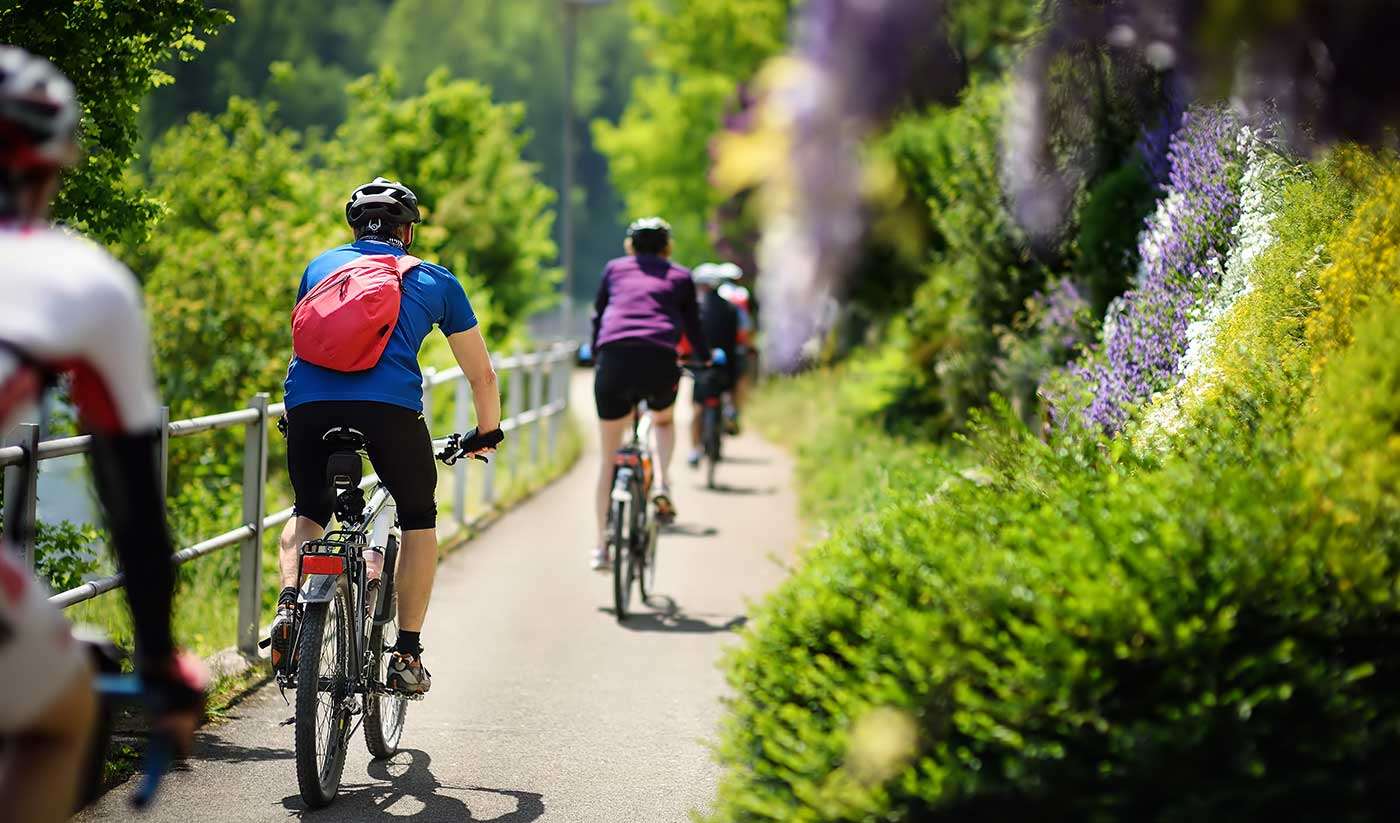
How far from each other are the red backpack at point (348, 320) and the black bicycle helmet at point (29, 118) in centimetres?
271

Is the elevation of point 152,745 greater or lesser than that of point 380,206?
lesser

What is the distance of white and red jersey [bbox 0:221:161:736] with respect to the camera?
2.63m

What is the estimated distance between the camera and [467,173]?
88.8 ft

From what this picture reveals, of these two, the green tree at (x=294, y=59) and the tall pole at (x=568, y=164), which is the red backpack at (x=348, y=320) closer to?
the tall pole at (x=568, y=164)

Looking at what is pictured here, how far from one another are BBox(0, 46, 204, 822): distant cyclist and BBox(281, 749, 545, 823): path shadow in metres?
2.74

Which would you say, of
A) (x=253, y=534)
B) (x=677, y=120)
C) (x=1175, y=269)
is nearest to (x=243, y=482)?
(x=253, y=534)

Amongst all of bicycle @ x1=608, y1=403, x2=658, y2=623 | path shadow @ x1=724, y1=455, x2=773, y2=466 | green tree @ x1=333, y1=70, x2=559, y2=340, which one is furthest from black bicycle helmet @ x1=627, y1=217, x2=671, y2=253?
green tree @ x1=333, y1=70, x2=559, y2=340

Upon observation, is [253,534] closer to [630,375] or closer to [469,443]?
[469,443]

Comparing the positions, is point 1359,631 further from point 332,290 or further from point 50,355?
point 332,290

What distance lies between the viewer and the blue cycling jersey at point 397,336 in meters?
5.65

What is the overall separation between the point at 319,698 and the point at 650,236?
16.5 feet

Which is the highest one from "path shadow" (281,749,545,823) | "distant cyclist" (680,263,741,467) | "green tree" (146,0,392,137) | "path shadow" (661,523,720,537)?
"green tree" (146,0,392,137)

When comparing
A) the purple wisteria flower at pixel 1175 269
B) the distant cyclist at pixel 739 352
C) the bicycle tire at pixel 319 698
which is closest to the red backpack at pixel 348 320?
the bicycle tire at pixel 319 698

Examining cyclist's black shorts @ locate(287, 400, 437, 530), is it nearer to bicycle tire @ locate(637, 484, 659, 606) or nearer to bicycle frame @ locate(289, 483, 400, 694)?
bicycle frame @ locate(289, 483, 400, 694)
